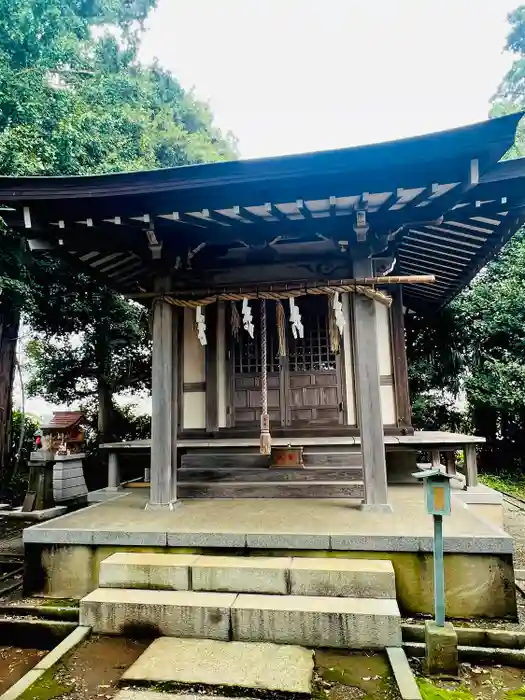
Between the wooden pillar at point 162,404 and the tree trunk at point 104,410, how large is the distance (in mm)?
8298

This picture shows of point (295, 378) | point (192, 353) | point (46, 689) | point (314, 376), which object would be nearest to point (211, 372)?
point (192, 353)

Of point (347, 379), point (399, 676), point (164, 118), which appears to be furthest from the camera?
point (164, 118)

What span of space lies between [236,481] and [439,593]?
337 cm

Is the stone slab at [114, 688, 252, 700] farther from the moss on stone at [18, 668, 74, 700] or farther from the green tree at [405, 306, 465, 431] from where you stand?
the green tree at [405, 306, 465, 431]

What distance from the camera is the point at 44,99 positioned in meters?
8.86

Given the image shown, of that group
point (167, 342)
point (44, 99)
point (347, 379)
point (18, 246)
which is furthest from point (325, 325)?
point (44, 99)

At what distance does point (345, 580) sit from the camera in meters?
3.32

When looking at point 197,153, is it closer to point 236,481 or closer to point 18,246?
point 18,246

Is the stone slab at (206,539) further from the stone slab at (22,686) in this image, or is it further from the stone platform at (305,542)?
the stone slab at (22,686)

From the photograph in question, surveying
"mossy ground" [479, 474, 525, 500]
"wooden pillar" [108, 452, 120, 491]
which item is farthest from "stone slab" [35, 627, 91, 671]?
"mossy ground" [479, 474, 525, 500]

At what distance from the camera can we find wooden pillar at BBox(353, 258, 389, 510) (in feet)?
14.8

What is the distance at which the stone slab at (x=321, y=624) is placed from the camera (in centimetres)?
297

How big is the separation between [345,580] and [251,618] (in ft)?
2.49

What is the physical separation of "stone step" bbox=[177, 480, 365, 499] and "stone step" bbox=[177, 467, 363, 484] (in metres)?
0.10
